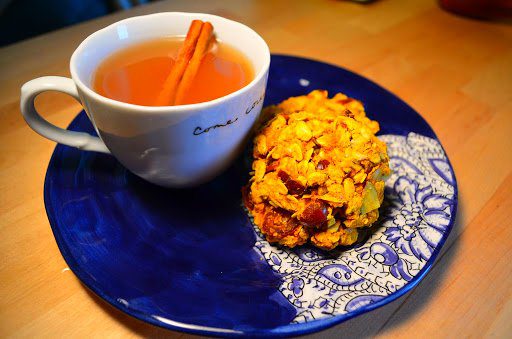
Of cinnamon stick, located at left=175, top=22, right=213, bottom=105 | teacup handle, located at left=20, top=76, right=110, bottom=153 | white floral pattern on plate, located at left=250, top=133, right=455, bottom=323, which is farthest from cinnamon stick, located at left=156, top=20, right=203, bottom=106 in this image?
white floral pattern on plate, located at left=250, top=133, right=455, bottom=323

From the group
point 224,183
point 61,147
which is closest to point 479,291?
point 224,183

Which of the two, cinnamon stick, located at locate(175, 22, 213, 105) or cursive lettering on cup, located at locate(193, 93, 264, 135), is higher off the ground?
cinnamon stick, located at locate(175, 22, 213, 105)

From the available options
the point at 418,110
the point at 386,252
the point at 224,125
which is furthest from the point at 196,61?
the point at 418,110

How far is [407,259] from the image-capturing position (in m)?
0.53

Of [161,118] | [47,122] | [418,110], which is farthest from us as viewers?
[418,110]

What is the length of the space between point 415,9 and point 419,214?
1046 mm

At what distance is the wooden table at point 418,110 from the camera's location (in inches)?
21.8

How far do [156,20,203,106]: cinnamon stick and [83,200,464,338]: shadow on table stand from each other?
0.30 meters

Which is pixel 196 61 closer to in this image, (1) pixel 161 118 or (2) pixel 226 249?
(1) pixel 161 118

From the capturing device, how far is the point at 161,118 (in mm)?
499

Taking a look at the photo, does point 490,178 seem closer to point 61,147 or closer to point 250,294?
point 250,294

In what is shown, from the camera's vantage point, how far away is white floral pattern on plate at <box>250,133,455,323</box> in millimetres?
491

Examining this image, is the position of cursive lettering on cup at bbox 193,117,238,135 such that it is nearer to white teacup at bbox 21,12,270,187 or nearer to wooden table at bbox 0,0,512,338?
white teacup at bbox 21,12,270,187

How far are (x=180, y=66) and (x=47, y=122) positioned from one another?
0.74 feet
